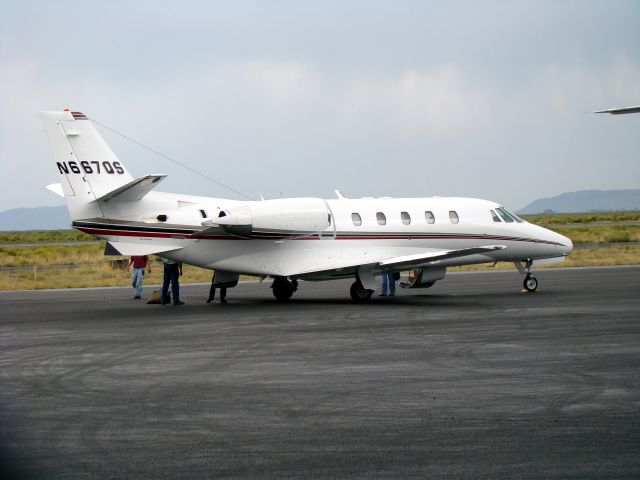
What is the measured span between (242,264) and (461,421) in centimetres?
1595

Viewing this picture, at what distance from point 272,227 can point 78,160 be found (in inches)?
212

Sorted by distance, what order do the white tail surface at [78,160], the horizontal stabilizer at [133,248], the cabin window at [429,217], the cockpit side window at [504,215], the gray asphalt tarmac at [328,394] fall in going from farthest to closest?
1. the cockpit side window at [504,215]
2. the cabin window at [429,217]
3. the horizontal stabilizer at [133,248]
4. the white tail surface at [78,160]
5. the gray asphalt tarmac at [328,394]

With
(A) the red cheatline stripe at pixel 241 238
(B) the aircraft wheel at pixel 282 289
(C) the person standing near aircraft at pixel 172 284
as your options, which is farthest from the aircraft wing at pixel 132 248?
(B) the aircraft wheel at pixel 282 289

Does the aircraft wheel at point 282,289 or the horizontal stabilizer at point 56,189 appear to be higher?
the horizontal stabilizer at point 56,189

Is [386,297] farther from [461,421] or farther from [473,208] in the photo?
[461,421]

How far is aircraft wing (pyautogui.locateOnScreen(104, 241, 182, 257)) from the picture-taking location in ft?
81.6

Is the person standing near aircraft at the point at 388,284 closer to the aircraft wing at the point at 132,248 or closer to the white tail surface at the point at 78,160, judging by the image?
the aircraft wing at the point at 132,248

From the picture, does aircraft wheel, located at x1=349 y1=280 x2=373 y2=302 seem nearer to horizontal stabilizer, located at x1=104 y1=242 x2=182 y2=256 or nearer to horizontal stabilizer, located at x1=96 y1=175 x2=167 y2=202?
horizontal stabilizer, located at x1=104 y1=242 x2=182 y2=256

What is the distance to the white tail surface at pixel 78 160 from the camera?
80.5 ft

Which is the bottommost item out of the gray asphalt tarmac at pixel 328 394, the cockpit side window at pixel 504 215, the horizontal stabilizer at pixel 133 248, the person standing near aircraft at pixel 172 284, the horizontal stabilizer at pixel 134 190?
the gray asphalt tarmac at pixel 328 394

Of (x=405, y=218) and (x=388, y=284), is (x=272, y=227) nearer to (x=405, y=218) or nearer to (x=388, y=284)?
(x=405, y=218)

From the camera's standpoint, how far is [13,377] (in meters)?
14.4

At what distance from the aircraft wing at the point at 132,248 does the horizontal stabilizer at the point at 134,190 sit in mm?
1161

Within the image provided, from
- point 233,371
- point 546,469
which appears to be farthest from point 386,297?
point 546,469
